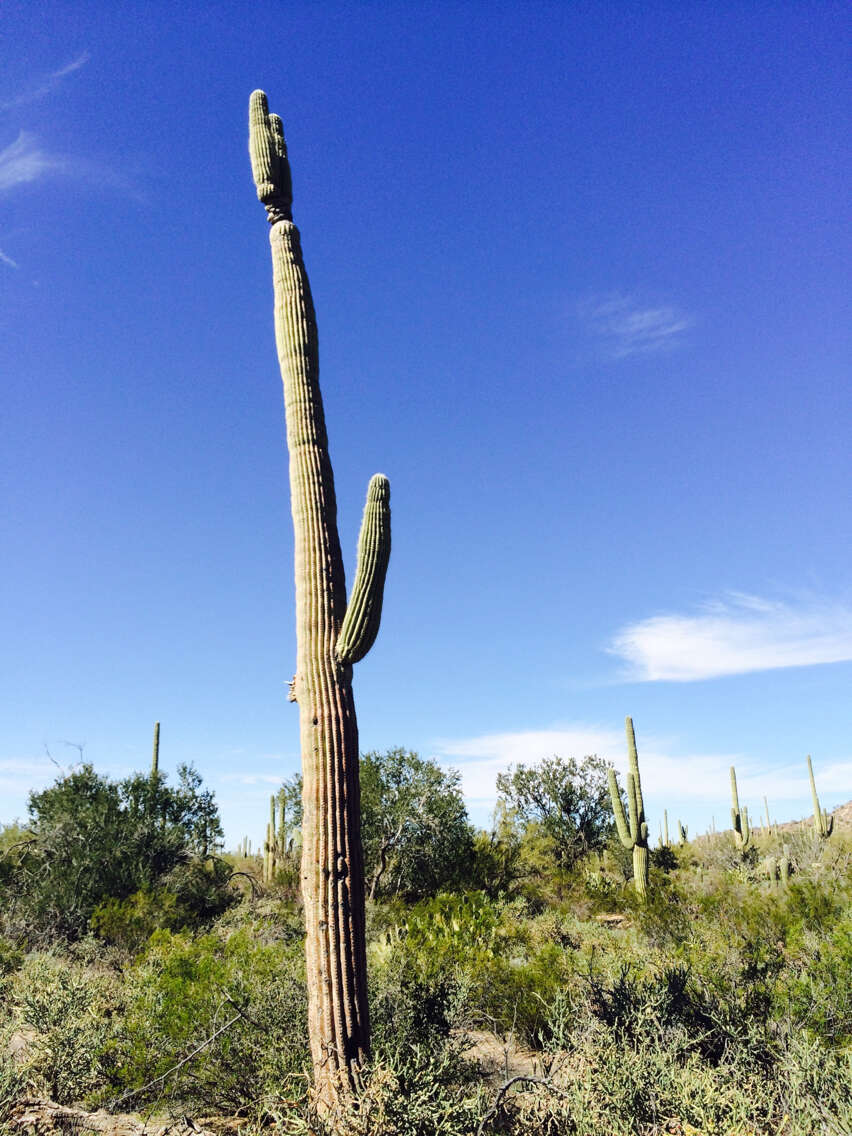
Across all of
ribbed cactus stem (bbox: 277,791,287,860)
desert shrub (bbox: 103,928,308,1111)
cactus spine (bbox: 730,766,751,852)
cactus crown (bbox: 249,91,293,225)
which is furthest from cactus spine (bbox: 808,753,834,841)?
cactus crown (bbox: 249,91,293,225)

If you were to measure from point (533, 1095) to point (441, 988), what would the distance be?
2294 mm

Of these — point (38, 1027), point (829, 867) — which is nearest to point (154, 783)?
point (38, 1027)

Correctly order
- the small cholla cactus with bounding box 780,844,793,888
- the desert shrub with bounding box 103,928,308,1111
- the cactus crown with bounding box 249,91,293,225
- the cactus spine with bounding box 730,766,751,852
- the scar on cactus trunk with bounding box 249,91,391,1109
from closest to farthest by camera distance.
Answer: the scar on cactus trunk with bounding box 249,91,391,1109 < the desert shrub with bounding box 103,928,308,1111 < the cactus crown with bounding box 249,91,293,225 < the small cholla cactus with bounding box 780,844,793,888 < the cactus spine with bounding box 730,766,751,852

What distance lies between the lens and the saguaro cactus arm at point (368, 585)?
584 centimetres

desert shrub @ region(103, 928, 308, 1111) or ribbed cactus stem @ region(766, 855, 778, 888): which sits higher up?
desert shrub @ region(103, 928, 308, 1111)

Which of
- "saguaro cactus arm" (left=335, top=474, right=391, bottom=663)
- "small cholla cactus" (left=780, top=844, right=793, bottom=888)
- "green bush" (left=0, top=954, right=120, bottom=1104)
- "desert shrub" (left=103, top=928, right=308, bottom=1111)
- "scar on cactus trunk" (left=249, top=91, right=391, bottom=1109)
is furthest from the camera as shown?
"small cholla cactus" (left=780, top=844, right=793, bottom=888)

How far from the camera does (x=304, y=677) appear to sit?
5867mm

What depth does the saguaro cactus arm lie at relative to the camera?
584cm

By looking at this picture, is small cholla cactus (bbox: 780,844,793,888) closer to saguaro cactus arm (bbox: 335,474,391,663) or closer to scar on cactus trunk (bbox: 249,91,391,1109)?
scar on cactus trunk (bbox: 249,91,391,1109)

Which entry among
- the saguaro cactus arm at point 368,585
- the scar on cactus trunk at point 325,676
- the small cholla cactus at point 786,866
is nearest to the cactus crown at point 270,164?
the scar on cactus trunk at point 325,676

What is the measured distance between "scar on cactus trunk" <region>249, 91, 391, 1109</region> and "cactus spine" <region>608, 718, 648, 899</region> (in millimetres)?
15672

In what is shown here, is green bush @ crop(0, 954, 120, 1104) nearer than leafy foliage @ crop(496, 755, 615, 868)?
Yes

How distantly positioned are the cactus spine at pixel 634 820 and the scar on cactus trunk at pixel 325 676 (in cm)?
1567

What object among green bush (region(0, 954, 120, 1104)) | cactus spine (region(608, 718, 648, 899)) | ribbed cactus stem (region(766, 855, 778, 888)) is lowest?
ribbed cactus stem (region(766, 855, 778, 888))
